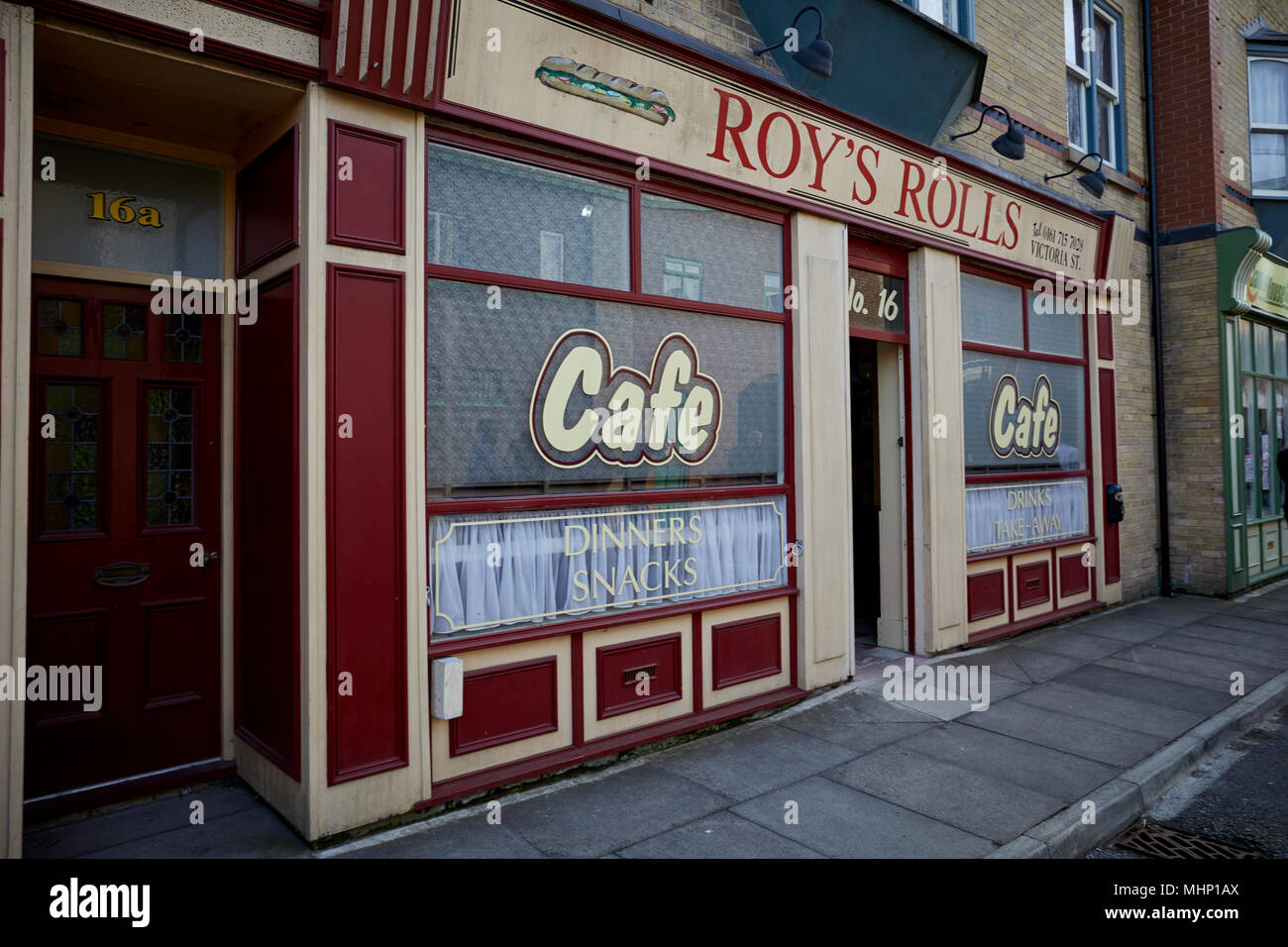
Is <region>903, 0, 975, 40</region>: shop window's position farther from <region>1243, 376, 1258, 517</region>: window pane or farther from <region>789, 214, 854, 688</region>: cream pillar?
<region>1243, 376, 1258, 517</region>: window pane

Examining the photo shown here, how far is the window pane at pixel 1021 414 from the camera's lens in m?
8.14

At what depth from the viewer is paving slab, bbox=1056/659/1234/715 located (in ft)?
20.6

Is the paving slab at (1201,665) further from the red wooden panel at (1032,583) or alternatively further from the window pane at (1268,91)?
the window pane at (1268,91)

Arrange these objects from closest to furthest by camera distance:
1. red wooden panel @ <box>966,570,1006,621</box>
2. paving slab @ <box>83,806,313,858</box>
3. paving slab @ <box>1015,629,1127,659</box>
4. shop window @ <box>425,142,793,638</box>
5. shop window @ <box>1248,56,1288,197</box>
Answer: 1. paving slab @ <box>83,806,313,858</box>
2. shop window @ <box>425,142,793,638</box>
3. paving slab @ <box>1015,629,1127,659</box>
4. red wooden panel @ <box>966,570,1006,621</box>
5. shop window @ <box>1248,56,1288,197</box>

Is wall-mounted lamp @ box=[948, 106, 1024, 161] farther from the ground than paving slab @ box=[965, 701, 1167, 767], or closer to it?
farther from the ground

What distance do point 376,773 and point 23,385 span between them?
7.61ft

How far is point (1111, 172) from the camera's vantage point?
10.0 meters

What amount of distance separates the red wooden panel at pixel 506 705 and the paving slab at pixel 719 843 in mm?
1011

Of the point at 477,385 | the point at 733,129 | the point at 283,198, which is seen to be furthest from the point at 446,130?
the point at 733,129

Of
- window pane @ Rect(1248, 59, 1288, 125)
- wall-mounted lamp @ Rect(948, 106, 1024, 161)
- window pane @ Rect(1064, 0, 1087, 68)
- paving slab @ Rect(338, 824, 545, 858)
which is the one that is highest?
window pane @ Rect(1248, 59, 1288, 125)

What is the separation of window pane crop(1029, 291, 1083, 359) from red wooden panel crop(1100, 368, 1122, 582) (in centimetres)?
59

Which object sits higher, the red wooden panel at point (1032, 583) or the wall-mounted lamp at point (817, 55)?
the wall-mounted lamp at point (817, 55)

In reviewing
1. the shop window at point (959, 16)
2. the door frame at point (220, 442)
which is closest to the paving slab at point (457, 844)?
the door frame at point (220, 442)

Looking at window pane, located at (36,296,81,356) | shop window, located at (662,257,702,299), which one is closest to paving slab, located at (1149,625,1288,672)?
shop window, located at (662,257,702,299)
